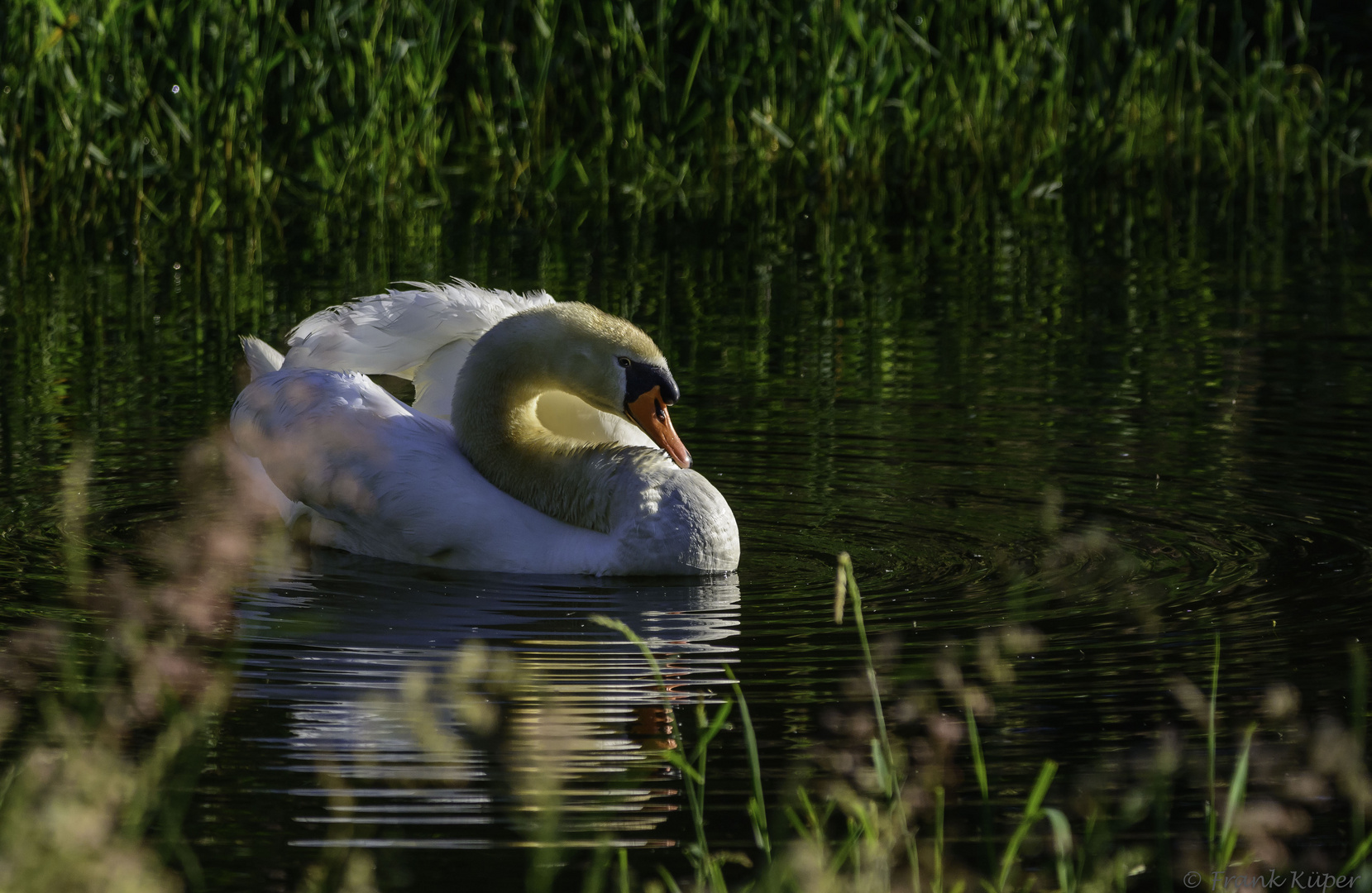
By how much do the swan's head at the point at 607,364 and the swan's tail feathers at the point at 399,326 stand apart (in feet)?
1.23

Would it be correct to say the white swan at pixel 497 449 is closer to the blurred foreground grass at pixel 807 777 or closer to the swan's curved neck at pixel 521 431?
the swan's curved neck at pixel 521 431

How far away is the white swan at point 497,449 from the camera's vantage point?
17.3 feet

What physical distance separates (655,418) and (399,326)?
963mm

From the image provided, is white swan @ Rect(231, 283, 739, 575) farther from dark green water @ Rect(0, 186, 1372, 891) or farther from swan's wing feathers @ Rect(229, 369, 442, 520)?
dark green water @ Rect(0, 186, 1372, 891)

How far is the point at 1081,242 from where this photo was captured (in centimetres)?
1090

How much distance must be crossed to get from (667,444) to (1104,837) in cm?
278

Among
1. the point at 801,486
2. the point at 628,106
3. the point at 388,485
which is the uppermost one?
the point at 628,106

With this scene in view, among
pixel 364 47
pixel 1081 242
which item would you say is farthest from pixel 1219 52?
pixel 364 47

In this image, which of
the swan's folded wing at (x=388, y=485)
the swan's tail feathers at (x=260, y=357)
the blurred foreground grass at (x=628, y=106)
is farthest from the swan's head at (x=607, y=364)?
the blurred foreground grass at (x=628, y=106)

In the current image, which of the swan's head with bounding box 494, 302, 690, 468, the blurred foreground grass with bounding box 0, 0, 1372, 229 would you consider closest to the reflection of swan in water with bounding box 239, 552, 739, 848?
the swan's head with bounding box 494, 302, 690, 468

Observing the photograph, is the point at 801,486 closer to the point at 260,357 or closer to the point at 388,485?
the point at 388,485

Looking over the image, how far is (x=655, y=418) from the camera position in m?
5.43

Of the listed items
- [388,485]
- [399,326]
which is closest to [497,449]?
[388,485]

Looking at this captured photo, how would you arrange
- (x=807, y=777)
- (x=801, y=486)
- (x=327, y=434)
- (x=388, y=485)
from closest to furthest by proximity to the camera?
(x=807, y=777) → (x=388, y=485) → (x=327, y=434) → (x=801, y=486)
